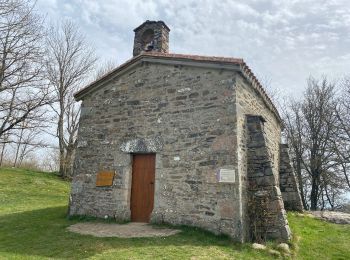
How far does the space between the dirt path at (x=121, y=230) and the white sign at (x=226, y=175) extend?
5.75 feet

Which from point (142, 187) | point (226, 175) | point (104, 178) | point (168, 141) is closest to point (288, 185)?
point (226, 175)

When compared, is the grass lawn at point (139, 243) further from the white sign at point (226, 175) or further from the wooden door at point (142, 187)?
the wooden door at point (142, 187)

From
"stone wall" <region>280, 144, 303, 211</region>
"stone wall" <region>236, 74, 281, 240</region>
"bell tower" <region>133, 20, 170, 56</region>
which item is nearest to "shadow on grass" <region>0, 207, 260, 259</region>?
"stone wall" <region>236, 74, 281, 240</region>

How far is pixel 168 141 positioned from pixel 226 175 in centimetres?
207

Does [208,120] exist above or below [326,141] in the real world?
below

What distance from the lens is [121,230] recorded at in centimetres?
812

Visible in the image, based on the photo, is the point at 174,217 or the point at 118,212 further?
the point at 118,212

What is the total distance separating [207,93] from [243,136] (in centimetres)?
156

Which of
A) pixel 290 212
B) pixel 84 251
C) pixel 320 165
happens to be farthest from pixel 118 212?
pixel 320 165

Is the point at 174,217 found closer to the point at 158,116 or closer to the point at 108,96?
the point at 158,116

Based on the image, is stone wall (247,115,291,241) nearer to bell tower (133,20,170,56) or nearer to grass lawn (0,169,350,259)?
grass lawn (0,169,350,259)

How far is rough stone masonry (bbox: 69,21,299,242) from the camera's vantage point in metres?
7.86

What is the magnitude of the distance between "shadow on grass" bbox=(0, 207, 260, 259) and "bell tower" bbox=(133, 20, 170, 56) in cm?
645

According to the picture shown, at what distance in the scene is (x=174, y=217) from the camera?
839cm
